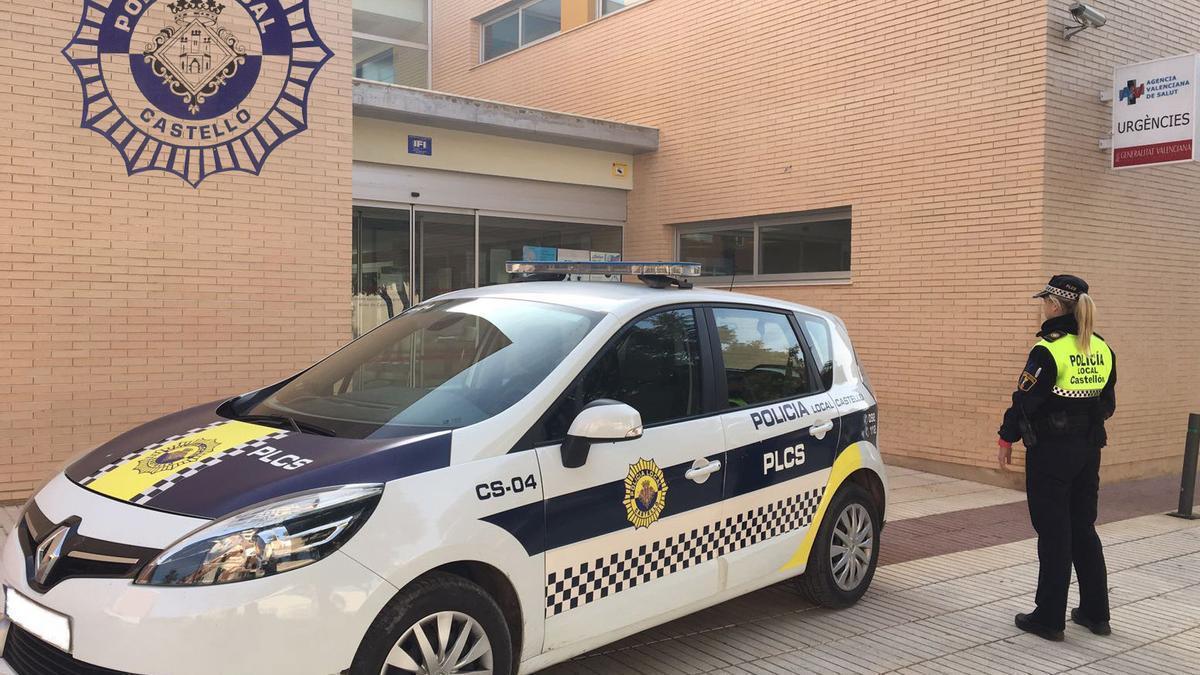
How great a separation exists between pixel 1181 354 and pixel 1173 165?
2.16 meters

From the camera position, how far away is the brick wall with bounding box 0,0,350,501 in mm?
7145

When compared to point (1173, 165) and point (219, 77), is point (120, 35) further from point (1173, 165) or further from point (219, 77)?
point (1173, 165)

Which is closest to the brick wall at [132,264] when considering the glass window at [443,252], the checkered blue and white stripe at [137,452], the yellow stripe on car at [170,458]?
the glass window at [443,252]

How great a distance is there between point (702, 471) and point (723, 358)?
660 millimetres

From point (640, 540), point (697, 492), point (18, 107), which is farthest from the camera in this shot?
point (18, 107)

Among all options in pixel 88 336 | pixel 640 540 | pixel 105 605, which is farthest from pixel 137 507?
pixel 88 336

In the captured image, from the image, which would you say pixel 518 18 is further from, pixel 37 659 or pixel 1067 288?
pixel 37 659

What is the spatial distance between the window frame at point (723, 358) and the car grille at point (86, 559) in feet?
8.60

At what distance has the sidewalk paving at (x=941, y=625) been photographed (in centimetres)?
454

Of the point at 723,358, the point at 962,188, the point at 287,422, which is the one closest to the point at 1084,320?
the point at 723,358

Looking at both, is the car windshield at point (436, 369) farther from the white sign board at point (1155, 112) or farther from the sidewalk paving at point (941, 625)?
the white sign board at point (1155, 112)

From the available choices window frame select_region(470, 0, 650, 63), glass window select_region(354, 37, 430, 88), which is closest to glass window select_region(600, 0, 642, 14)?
window frame select_region(470, 0, 650, 63)

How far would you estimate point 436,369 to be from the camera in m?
4.01

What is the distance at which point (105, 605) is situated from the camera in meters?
2.84
